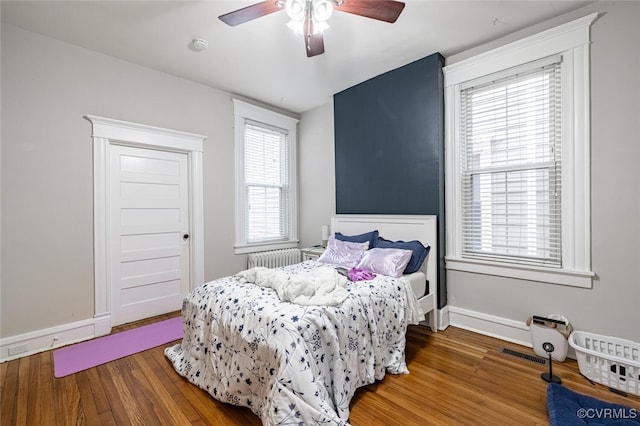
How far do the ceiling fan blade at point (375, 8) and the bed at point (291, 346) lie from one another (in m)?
1.87

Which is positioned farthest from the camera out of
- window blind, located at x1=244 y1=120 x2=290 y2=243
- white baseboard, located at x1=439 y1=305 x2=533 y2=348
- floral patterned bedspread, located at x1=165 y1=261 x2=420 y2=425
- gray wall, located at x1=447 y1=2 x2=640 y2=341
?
window blind, located at x1=244 y1=120 x2=290 y2=243

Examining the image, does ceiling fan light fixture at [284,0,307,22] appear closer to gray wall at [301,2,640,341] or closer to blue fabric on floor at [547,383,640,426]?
gray wall at [301,2,640,341]

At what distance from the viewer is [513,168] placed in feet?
8.76

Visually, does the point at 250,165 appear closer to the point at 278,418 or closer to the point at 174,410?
the point at 174,410

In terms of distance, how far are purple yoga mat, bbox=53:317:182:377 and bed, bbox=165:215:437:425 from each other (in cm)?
46

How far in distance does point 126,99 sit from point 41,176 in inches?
43.8

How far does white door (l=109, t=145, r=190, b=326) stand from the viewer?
3.09m

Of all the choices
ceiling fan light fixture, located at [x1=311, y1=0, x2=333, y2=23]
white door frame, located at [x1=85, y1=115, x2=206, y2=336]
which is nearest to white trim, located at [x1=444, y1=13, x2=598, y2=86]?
ceiling fan light fixture, located at [x1=311, y1=0, x2=333, y2=23]

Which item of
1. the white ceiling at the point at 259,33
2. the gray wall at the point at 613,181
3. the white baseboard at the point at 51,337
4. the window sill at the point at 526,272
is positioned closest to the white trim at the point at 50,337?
the white baseboard at the point at 51,337

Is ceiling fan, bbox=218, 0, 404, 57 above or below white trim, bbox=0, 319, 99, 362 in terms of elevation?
above

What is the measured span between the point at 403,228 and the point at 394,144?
99cm

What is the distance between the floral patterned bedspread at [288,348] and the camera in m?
1.50

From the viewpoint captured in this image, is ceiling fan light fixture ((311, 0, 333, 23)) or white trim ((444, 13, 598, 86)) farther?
white trim ((444, 13, 598, 86))

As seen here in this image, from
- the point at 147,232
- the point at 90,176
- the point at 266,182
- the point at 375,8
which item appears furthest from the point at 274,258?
the point at 375,8
